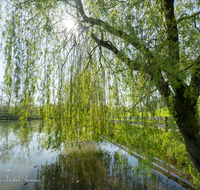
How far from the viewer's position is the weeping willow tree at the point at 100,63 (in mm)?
1669

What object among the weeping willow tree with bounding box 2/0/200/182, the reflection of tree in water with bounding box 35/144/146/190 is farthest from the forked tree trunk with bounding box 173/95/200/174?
the reflection of tree in water with bounding box 35/144/146/190

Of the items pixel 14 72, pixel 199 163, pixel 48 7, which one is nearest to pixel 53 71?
pixel 14 72

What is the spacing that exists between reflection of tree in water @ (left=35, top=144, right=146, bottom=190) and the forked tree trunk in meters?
0.94

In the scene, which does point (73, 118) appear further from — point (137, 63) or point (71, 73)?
point (137, 63)

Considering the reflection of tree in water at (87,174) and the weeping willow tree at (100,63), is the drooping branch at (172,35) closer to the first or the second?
the weeping willow tree at (100,63)

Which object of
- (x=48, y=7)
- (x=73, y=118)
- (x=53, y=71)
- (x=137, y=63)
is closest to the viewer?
(x=137, y=63)

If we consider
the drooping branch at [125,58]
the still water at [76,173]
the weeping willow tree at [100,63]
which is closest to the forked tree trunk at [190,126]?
the weeping willow tree at [100,63]

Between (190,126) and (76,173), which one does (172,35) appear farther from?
(76,173)

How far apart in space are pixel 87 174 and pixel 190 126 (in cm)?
227

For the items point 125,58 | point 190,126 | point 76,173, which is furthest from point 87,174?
point 125,58

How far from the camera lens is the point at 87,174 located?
3.02 meters

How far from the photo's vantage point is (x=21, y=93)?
6.17ft

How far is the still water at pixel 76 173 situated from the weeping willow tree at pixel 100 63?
497mm

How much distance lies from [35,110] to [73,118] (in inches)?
24.0
